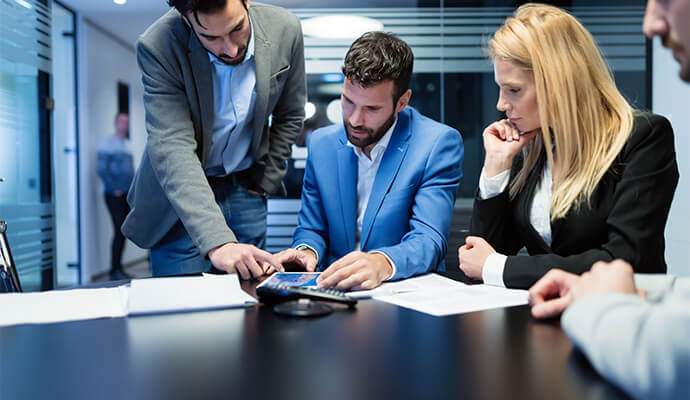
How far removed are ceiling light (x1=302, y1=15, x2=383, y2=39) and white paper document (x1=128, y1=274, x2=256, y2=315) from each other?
12.2 ft

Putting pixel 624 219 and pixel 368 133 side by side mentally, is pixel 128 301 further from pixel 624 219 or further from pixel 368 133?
pixel 624 219

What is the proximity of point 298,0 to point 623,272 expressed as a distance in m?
4.43

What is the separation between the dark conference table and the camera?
0.61 metres

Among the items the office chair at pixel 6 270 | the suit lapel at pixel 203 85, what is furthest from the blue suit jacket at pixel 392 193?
the office chair at pixel 6 270

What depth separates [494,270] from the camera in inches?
50.5

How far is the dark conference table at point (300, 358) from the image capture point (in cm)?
61

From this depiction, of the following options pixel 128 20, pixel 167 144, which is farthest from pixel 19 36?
pixel 167 144

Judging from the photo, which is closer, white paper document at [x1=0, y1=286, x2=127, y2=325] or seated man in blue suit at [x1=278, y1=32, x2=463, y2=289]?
white paper document at [x1=0, y1=286, x2=127, y2=325]

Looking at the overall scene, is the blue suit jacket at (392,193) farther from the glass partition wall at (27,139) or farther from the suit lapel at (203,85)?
the glass partition wall at (27,139)

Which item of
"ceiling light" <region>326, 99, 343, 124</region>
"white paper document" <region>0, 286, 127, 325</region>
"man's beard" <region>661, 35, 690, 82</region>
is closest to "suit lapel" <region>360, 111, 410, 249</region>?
"white paper document" <region>0, 286, 127, 325</region>

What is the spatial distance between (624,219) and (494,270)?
1.14 ft

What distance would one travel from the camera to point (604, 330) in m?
0.63

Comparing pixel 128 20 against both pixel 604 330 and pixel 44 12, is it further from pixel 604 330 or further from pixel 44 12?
pixel 604 330

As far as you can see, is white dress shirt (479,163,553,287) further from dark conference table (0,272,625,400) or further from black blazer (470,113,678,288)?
dark conference table (0,272,625,400)
